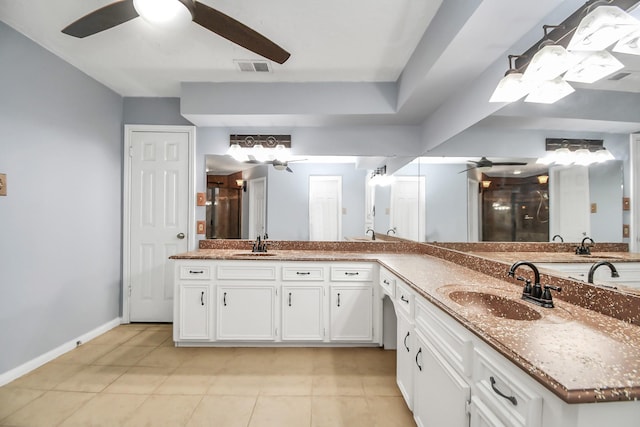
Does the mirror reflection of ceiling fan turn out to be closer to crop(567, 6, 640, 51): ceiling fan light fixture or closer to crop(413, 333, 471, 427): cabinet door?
crop(413, 333, 471, 427): cabinet door

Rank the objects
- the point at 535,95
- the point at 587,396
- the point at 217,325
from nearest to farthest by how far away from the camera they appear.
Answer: the point at 587,396
the point at 535,95
the point at 217,325

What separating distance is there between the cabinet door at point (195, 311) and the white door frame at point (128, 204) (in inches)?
26.5

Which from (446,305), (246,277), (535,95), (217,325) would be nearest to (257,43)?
(535,95)

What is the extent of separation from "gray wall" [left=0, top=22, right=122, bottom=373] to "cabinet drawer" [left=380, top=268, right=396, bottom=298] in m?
2.74

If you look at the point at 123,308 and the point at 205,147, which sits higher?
the point at 205,147

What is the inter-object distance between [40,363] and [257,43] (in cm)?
289

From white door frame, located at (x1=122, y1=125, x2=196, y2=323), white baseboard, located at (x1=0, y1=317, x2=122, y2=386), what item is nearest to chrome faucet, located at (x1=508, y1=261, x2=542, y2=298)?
white door frame, located at (x1=122, y1=125, x2=196, y2=323)

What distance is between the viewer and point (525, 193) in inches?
60.8

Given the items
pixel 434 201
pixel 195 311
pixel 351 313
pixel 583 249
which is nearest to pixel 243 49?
pixel 434 201

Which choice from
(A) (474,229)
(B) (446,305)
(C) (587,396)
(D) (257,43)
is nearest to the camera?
(C) (587,396)

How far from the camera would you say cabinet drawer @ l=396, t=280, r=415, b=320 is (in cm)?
156

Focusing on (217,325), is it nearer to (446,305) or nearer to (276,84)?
(446,305)

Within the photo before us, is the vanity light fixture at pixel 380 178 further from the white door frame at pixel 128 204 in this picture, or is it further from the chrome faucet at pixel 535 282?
the white door frame at pixel 128 204

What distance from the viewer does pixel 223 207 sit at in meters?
3.00
